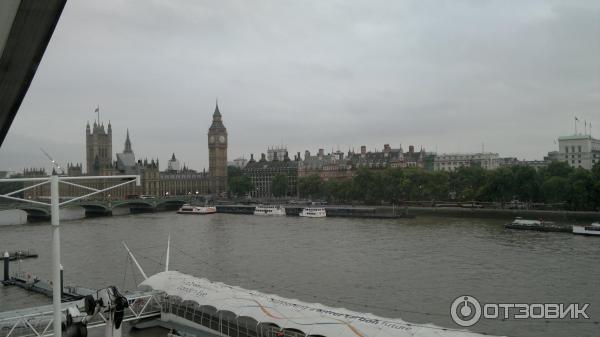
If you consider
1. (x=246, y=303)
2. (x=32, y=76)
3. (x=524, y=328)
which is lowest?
(x=524, y=328)

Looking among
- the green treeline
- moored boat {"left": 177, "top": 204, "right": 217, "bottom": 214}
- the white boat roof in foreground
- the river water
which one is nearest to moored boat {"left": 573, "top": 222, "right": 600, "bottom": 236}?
the river water

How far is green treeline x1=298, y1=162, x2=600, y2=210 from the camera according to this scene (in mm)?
45859

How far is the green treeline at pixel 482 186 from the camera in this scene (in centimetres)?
4586

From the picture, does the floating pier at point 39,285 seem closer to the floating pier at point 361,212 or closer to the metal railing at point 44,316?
the metal railing at point 44,316

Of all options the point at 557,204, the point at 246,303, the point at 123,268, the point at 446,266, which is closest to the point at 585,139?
the point at 557,204

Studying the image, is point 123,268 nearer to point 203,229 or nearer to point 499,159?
point 203,229

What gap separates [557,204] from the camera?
162ft

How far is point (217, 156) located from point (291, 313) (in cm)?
10027

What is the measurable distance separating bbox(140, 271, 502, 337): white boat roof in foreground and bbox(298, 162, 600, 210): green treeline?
126 feet

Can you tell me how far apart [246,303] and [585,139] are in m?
94.4

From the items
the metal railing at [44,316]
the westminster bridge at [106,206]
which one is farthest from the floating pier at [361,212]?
the metal railing at [44,316]

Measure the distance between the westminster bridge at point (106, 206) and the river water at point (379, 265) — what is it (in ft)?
61.8

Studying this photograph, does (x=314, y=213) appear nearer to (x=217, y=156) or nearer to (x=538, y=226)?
(x=538, y=226)

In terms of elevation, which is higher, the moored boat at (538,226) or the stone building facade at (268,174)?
the stone building facade at (268,174)
